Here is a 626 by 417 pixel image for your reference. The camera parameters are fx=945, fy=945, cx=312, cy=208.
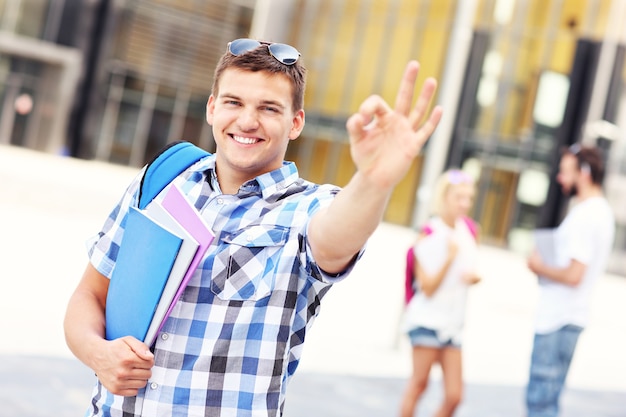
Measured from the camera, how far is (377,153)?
182cm

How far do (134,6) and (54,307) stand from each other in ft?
97.3

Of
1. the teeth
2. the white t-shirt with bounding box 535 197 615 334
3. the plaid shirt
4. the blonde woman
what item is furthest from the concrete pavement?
the teeth

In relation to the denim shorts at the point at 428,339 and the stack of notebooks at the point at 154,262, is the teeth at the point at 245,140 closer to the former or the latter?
the stack of notebooks at the point at 154,262

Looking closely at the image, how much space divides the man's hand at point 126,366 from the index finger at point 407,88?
764mm

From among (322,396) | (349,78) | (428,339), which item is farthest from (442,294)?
(349,78)

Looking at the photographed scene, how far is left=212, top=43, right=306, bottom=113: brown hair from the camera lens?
2172 millimetres

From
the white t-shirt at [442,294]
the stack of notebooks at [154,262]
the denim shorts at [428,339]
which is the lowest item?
the denim shorts at [428,339]

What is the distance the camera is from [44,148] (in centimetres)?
3544

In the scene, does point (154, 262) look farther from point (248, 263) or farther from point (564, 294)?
point (564, 294)

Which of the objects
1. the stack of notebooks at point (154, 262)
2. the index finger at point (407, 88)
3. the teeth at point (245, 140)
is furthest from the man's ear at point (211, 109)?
the index finger at point (407, 88)

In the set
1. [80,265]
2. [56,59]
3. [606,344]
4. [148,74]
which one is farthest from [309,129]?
[80,265]

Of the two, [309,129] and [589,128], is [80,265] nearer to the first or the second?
[589,128]

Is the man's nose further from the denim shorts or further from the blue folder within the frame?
the denim shorts

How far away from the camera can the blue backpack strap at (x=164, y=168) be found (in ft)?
7.47
